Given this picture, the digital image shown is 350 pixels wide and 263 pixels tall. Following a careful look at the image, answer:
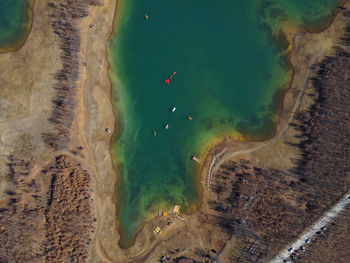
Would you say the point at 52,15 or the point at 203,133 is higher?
the point at 52,15

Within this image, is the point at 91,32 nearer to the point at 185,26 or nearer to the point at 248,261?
the point at 185,26

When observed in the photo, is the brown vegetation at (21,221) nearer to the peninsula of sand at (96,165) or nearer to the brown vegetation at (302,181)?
the peninsula of sand at (96,165)

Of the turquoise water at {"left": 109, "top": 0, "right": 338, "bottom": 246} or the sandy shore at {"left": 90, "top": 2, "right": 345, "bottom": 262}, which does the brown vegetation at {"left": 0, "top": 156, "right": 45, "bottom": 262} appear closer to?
the sandy shore at {"left": 90, "top": 2, "right": 345, "bottom": 262}

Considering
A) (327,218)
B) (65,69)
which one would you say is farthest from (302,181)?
(65,69)

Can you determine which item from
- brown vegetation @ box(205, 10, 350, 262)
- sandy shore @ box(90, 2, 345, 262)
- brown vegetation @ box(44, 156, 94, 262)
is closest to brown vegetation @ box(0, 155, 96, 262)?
brown vegetation @ box(44, 156, 94, 262)

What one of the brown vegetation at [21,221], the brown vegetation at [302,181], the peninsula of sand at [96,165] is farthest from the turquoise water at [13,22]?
the brown vegetation at [302,181]

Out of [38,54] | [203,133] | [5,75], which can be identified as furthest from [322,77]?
[5,75]
